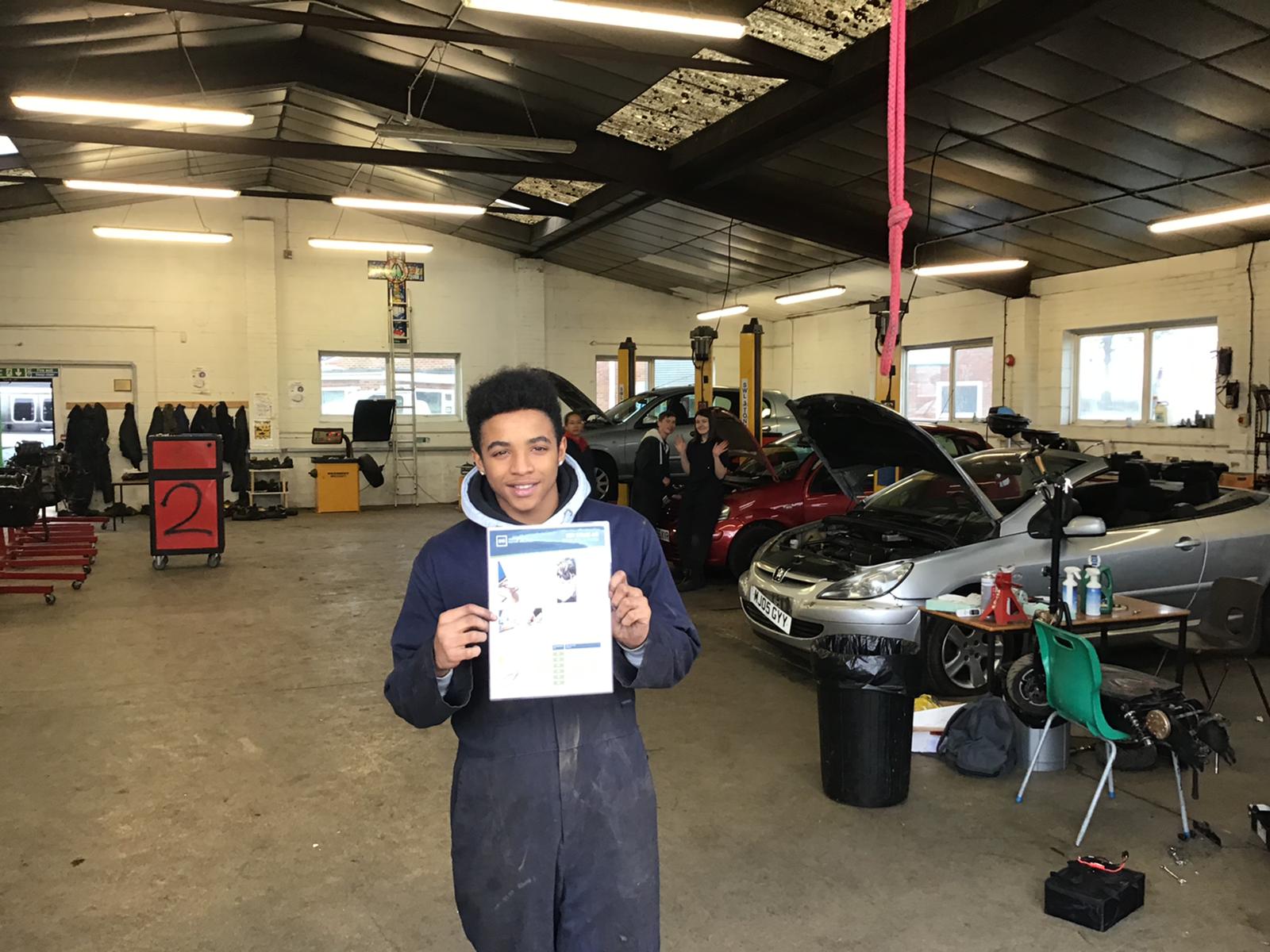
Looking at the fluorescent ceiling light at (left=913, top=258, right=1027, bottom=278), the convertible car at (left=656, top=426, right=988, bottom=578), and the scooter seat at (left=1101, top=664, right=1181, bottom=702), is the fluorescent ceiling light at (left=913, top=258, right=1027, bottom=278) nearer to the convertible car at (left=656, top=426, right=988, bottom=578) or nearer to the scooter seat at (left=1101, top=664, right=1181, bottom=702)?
the convertible car at (left=656, top=426, right=988, bottom=578)

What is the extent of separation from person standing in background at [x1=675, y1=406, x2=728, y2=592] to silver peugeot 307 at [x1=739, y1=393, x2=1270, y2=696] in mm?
1686

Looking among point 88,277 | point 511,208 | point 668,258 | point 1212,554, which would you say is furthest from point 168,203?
point 1212,554

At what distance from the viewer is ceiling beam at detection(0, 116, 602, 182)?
891 cm

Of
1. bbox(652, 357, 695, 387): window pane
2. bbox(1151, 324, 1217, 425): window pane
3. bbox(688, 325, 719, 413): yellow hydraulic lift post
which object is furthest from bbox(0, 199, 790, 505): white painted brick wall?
bbox(1151, 324, 1217, 425): window pane

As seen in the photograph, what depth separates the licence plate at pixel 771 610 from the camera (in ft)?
17.6

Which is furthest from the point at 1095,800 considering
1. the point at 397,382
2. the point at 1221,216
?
the point at 397,382

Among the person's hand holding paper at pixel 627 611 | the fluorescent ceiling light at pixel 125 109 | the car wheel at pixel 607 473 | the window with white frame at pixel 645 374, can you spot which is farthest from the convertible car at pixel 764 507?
the window with white frame at pixel 645 374

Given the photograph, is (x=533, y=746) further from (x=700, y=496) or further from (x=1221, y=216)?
(x=1221, y=216)

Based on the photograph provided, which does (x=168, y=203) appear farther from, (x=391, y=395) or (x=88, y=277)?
(x=391, y=395)

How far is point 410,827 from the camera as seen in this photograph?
3760 millimetres

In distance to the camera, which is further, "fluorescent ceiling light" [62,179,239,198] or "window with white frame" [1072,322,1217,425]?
"window with white frame" [1072,322,1217,425]

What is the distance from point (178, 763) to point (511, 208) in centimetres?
1070

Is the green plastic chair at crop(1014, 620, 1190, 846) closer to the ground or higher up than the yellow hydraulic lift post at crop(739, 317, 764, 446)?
closer to the ground

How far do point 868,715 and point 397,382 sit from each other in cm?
1385
